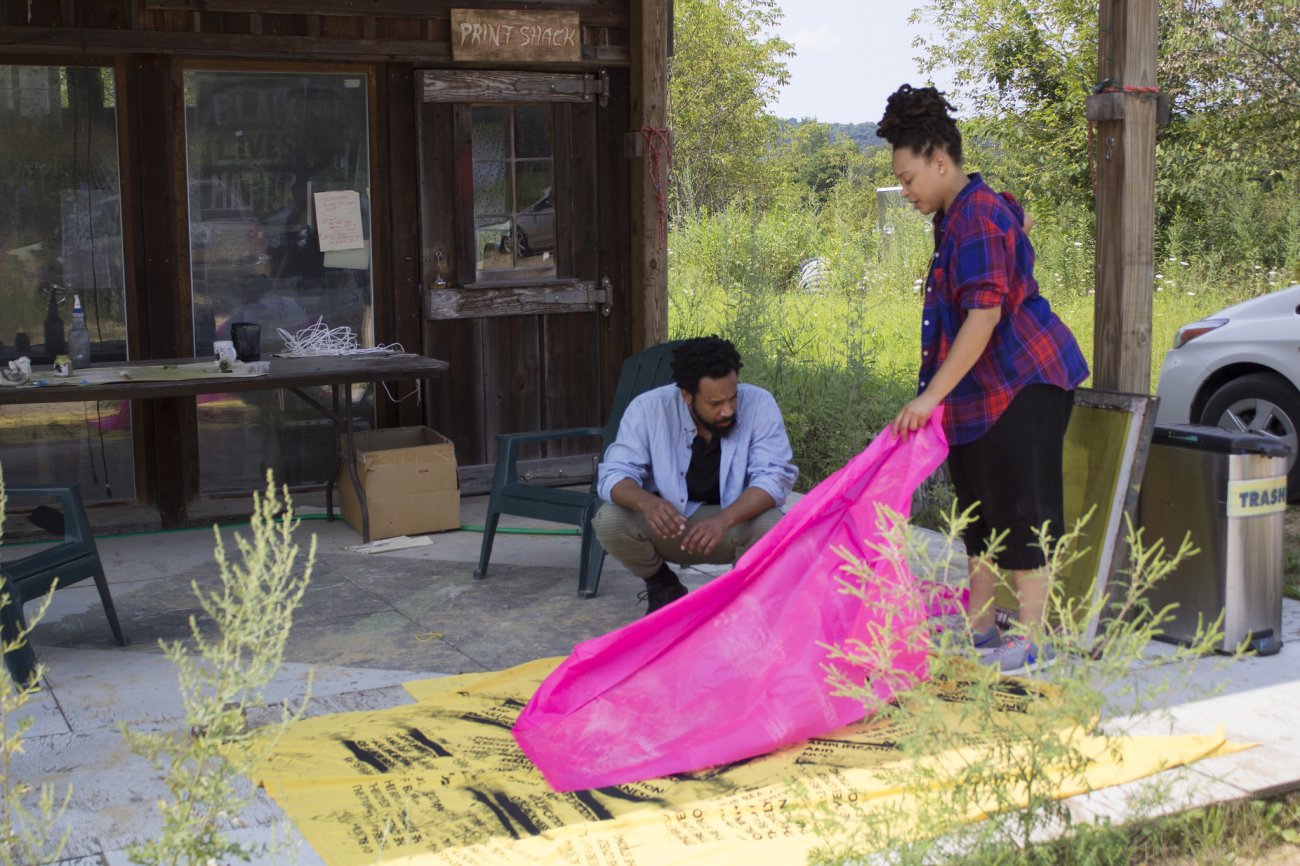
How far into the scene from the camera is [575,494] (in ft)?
18.1

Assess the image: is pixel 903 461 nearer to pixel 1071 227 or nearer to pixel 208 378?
pixel 208 378

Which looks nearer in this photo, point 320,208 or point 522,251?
point 320,208

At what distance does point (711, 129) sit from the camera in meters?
24.7

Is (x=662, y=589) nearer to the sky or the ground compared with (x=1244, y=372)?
nearer to the ground

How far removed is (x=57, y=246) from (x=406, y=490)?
2025mm

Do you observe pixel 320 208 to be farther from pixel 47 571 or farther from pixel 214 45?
pixel 47 571

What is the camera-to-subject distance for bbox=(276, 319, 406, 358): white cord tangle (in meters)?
6.95

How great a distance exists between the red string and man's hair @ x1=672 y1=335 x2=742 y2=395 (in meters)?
2.70

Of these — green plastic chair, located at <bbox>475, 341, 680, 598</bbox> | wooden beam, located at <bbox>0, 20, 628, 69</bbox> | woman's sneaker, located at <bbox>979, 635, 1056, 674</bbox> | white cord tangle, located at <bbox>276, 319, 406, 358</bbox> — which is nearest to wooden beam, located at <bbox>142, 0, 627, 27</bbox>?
wooden beam, located at <bbox>0, 20, 628, 69</bbox>

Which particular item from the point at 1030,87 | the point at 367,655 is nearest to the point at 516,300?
the point at 367,655

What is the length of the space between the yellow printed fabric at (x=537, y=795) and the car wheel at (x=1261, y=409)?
3.91 m

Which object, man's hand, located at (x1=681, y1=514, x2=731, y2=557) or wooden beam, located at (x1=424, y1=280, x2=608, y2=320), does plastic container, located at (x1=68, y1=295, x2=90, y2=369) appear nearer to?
wooden beam, located at (x1=424, y1=280, x2=608, y2=320)

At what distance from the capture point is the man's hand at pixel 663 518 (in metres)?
4.48

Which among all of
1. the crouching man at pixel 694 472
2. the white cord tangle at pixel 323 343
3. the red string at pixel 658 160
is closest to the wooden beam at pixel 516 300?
the white cord tangle at pixel 323 343
